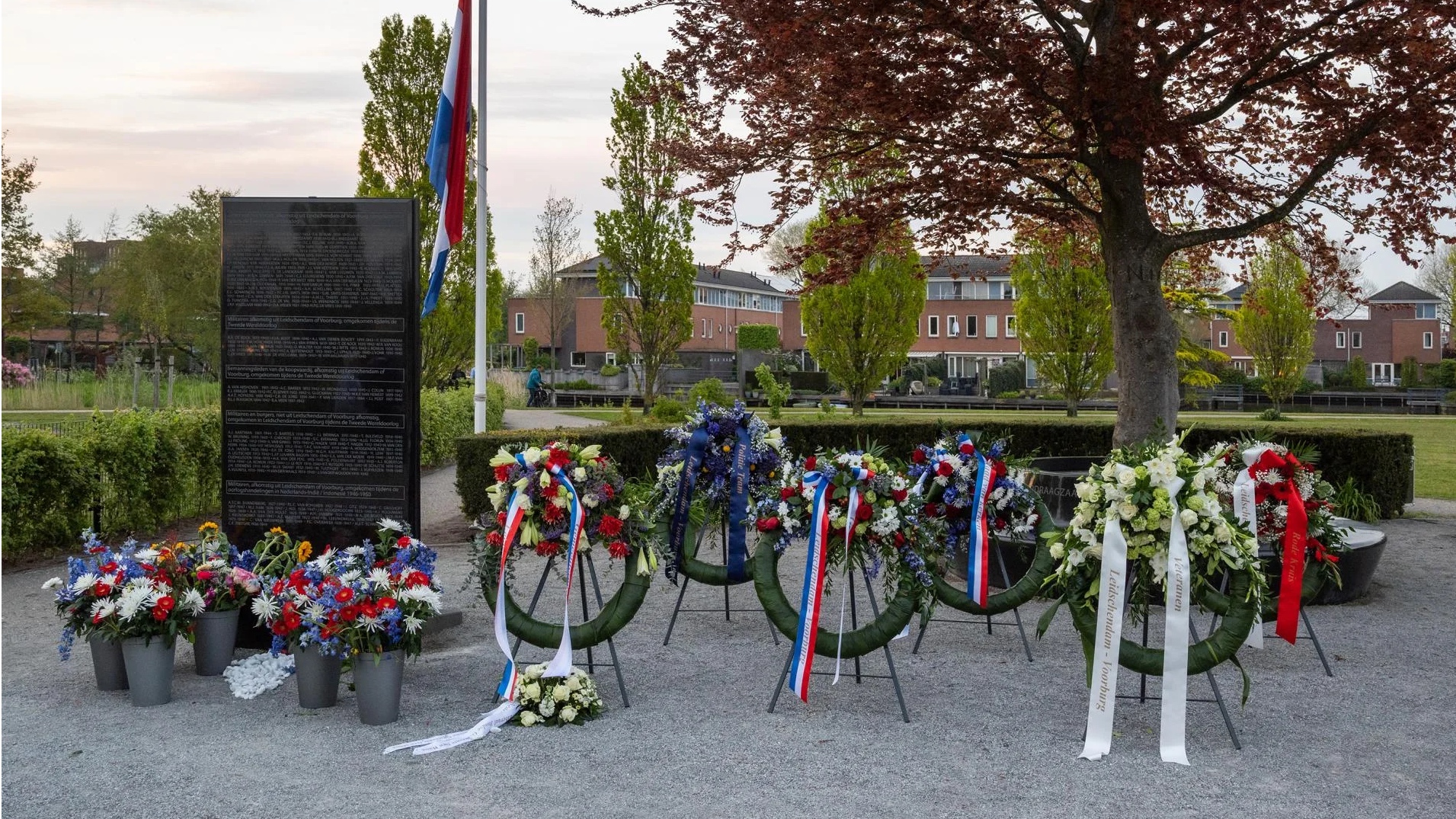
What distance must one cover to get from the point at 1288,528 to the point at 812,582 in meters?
2.98

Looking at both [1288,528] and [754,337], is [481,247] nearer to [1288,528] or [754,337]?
[1288,528]

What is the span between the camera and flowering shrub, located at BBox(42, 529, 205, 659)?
21.5 feet

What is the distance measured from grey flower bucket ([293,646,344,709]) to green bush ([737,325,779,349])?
60508 mm

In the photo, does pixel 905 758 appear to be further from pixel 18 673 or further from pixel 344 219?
pixel 18 673

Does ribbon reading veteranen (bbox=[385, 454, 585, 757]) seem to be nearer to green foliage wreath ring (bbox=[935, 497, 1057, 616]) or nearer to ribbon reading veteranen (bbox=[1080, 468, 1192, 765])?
green foliage wreath ring (bbox=[935, 497, 1057, 616])

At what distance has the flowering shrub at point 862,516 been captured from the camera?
6.39 meters

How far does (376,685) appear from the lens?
6.11m

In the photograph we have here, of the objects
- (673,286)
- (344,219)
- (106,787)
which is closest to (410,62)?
(673,286)

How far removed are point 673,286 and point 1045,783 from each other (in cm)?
2228

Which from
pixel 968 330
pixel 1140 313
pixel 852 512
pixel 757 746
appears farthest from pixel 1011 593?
pixel 968 330

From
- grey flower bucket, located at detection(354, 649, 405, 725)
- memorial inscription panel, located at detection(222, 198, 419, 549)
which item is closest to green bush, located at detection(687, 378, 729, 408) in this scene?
memorial inscription panel, located at detection(222, 198, 419, 549)

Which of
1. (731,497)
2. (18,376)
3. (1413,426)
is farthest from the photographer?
(1413,426)

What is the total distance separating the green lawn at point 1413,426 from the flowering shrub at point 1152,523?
1165cm

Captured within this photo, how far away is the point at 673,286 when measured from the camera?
26844 millimetres
